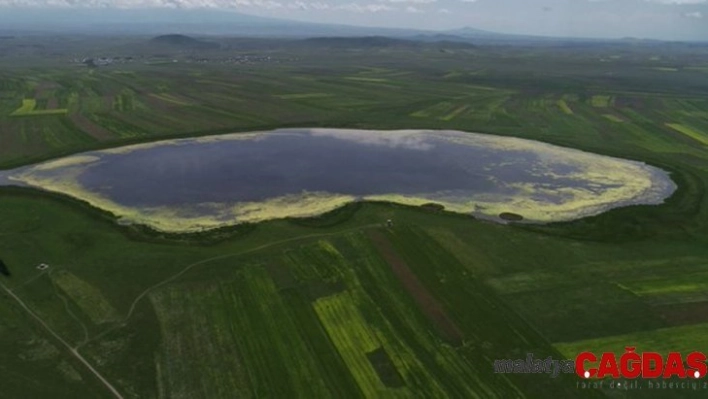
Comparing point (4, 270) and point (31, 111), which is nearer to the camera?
point (4, 270)

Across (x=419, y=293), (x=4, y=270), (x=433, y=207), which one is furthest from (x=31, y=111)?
(x=419, y=293)

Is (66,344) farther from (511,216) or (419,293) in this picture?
(511,216)

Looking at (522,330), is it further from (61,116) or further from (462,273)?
(61,116)

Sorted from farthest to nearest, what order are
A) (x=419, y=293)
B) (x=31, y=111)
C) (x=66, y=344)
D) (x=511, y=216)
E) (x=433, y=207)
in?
1. (x=31, y=111)
2. (x=433, y=207)
3. (x=511, y=216)
4. (x=419, y=293)
5. (x=66, y=344)

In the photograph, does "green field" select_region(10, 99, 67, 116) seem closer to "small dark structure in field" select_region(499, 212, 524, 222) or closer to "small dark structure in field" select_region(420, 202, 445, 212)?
"small dark structure in field" select_region(420, 202, 445, 212)

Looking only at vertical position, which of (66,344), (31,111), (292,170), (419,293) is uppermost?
(31,111)

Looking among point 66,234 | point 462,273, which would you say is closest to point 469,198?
point 462,273

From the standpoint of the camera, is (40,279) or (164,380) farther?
(40,279)
